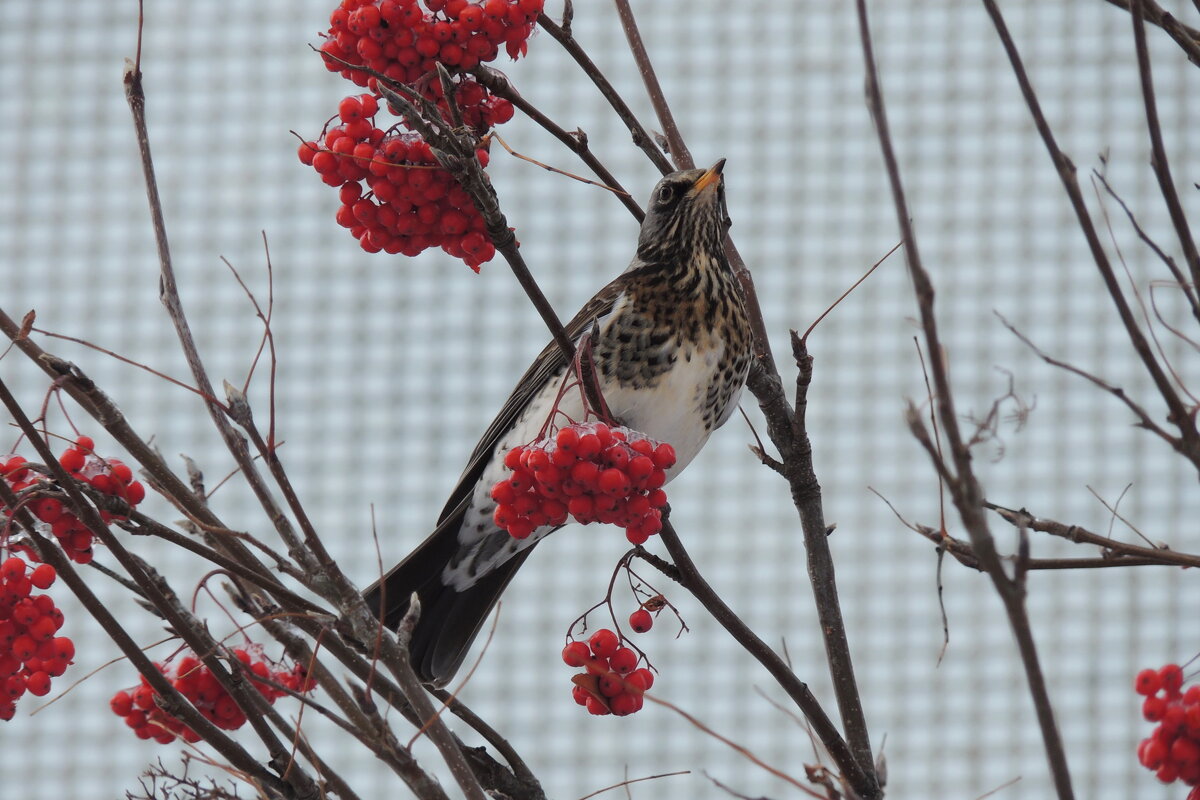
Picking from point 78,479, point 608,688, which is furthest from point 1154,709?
point 78,479

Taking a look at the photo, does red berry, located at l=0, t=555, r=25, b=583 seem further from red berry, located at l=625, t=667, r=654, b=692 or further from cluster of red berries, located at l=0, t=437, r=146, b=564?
red berry, located at l=625, t=667, r=654, b=692

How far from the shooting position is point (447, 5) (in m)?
1.35

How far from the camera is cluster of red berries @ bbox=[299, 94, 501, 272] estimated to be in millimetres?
1394

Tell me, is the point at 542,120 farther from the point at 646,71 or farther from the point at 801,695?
the point at 801,695

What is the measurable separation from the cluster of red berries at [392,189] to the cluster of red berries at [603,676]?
405 mm

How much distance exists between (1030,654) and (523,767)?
0.61m

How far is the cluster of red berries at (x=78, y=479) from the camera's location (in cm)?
116

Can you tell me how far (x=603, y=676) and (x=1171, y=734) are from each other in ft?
1.90

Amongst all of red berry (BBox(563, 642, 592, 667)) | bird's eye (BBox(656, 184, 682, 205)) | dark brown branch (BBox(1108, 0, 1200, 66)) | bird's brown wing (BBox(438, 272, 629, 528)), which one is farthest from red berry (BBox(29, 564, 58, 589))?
bird's eye (BBox(656, 184, 682, 205))

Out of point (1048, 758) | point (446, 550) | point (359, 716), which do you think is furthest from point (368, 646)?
point (446, 550)

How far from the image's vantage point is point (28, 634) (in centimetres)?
117

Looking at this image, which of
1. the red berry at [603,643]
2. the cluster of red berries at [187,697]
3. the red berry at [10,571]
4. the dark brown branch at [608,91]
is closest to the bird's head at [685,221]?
the dark brown branch at [608,91]

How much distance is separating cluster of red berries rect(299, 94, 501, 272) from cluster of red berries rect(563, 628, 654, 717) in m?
0.41

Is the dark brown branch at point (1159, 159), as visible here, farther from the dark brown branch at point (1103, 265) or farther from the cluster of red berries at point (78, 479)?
the cluster of red berries at point (78, 479)
